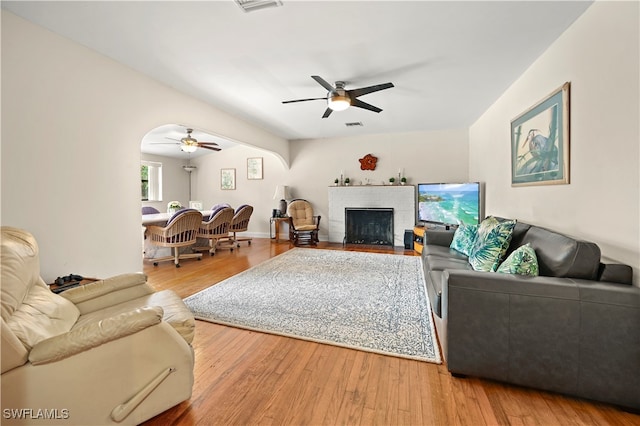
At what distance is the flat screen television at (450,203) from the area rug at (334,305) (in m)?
1.18

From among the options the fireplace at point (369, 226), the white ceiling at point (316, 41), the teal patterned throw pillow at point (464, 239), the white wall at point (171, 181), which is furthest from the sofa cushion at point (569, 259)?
the white wall at point (171, 181)

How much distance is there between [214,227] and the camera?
5.38 m

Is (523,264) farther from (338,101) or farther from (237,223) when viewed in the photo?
(237,223)

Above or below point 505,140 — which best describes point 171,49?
above

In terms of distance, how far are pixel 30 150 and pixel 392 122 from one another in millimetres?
4954

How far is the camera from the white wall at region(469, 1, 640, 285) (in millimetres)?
1611

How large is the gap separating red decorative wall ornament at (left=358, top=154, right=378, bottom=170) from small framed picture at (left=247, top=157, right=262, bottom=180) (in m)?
2.75

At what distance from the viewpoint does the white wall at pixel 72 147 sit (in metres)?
2.10

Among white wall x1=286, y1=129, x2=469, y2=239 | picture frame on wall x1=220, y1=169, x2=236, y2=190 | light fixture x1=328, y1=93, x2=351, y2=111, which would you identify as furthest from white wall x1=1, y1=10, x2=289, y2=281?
picture frame on wall x1=220, y1=169, x2=236, y2=190

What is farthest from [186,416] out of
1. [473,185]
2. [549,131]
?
[473,185]

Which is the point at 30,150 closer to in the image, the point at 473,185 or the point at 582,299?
the point at 582,299

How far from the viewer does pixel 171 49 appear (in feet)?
8.37

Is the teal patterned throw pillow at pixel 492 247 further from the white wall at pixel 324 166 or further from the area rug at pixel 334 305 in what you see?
the white wall at pixel 324 166

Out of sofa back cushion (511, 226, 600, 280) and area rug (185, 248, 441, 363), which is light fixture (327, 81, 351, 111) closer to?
area rug (185, 248, 441, 363)
